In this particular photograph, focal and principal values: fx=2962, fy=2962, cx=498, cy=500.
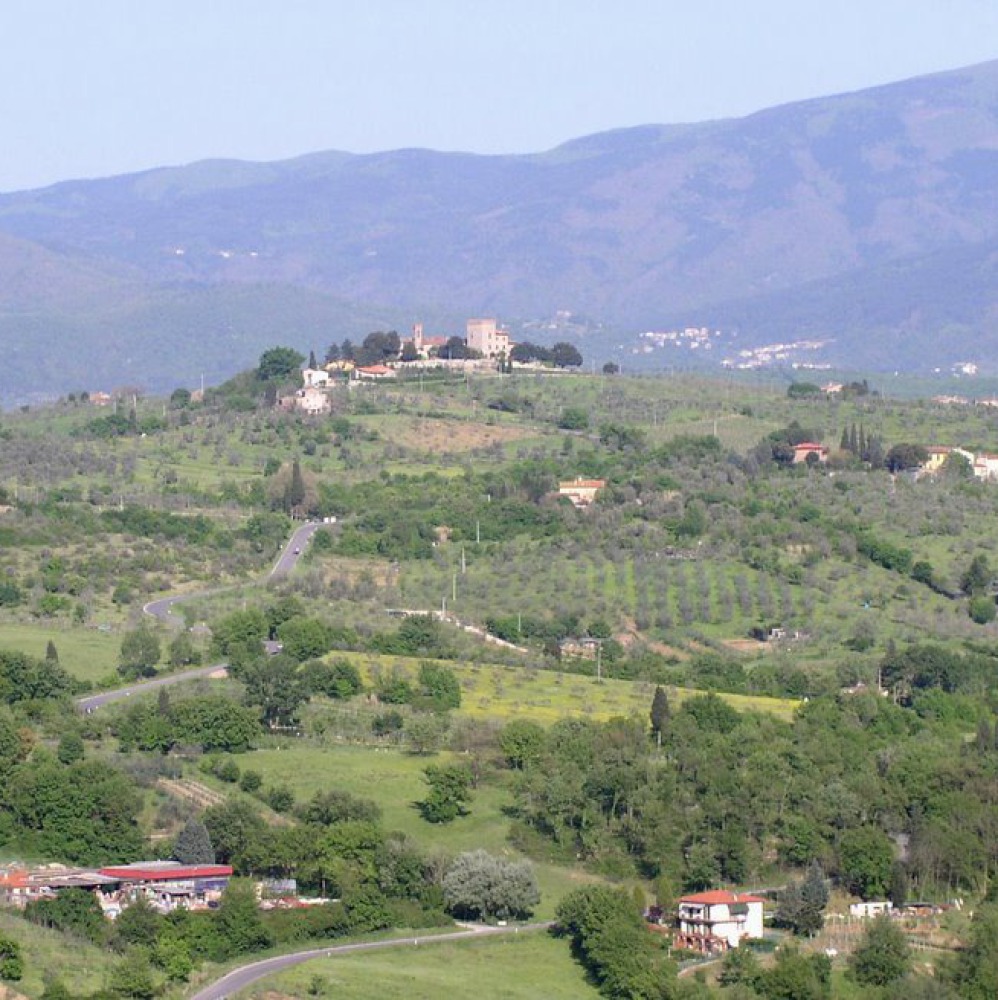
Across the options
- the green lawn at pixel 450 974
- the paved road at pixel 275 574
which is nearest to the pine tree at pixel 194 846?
the green lawn at pixel 450 974

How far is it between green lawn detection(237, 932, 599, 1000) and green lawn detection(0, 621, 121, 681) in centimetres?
2317

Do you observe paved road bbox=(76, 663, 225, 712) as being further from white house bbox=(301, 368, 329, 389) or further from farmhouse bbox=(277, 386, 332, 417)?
white house bbox=(301, 368, 329, 389)

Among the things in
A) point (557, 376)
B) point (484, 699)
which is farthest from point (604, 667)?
point (557, 376)

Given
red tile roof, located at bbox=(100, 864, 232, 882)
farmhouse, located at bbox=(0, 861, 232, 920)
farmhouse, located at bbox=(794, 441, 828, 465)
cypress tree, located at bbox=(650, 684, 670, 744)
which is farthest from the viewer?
farmhouse, located at bbox=(794, 441, 828, 465)

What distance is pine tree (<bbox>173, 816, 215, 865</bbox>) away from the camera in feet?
177

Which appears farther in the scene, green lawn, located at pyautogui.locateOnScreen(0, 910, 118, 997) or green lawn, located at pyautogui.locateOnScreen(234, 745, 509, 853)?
green lawn, located at pyautogui.locateOnScreen(234, 745, 509, 853)

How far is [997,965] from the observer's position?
1935 inches

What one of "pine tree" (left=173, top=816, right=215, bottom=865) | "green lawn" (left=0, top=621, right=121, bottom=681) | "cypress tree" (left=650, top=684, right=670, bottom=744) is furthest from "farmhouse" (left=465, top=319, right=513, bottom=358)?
"pine tree" (left=173, top=816, right=215, bottom=865)

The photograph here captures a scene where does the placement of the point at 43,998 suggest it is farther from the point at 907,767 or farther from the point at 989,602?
the point at 989,602

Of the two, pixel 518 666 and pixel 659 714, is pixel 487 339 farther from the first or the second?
pixel 659 714

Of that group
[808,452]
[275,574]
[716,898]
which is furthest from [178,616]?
[808,452]

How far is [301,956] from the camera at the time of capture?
163ft

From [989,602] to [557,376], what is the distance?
163ft

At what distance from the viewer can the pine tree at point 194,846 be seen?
5388cm
